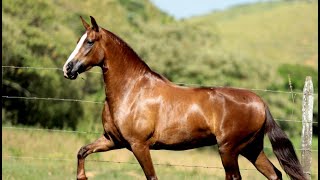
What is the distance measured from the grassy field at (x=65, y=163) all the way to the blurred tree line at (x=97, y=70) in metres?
1.13

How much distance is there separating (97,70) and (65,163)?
7.12 m

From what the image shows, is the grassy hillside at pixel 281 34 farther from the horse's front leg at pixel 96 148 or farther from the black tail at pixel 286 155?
the horse's front leg at pixel 96 148

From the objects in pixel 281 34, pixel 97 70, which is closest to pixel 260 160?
pixel 97 70

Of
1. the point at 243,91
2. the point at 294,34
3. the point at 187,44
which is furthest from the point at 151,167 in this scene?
the point at 294,34

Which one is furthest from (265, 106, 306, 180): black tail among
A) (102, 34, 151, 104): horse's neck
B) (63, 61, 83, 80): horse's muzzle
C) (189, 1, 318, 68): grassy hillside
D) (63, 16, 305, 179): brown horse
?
(189, 1, 318, 68): grassy hillside

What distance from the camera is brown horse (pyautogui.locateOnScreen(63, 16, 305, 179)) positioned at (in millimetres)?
6992

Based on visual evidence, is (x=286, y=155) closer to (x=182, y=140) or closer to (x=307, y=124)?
(x=307, y=124)

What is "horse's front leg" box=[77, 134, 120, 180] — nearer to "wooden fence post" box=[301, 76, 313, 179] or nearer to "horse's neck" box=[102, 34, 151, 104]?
"horse's neck" box=[102, 34, 151, 104]

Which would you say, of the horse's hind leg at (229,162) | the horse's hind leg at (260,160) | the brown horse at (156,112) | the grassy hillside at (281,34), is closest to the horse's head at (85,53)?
the brown horse at (156,112)

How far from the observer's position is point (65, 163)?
40.3ft

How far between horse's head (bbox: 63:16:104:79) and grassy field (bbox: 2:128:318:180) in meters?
2.87

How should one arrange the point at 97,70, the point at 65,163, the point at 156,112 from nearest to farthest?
the point at 156,112 → the point at 65,163 → the point at 97,70

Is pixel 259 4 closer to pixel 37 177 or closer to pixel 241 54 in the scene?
pixel 241 54

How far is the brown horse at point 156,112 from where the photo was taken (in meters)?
6.99
